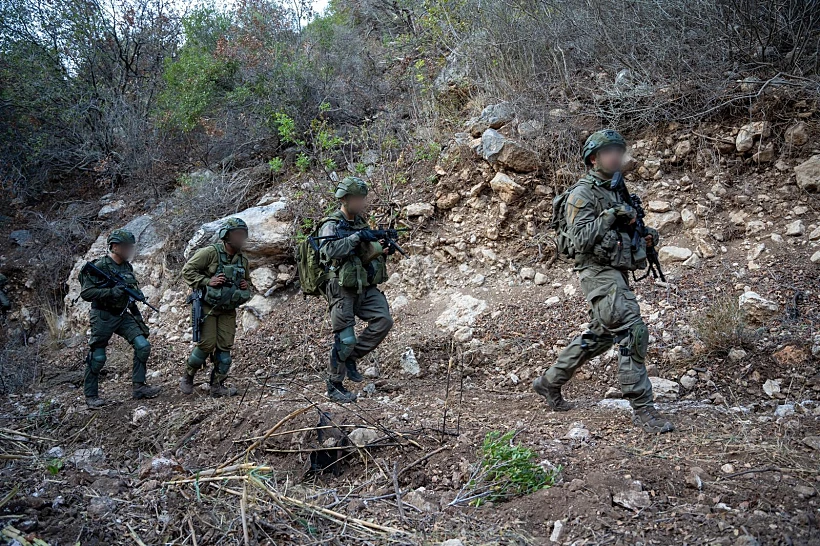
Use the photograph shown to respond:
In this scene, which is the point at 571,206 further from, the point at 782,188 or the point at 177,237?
the point at 177,237

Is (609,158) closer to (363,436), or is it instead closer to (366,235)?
(366,235)

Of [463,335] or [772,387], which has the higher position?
[463,335]

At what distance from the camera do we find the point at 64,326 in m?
8.80

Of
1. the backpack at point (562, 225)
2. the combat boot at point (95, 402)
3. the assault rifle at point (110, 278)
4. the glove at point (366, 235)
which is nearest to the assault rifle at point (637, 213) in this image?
the backpack at point (562, 225)

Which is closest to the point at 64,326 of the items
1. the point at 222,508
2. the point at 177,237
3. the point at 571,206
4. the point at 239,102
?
the point at 177,237

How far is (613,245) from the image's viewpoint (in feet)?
11.8

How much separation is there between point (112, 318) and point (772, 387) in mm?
5662

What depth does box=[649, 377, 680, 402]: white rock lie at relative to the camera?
419 cm

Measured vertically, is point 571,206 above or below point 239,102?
below

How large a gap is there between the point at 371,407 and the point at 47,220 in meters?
9.07

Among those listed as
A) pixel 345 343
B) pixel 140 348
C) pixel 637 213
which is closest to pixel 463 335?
pixel 345 343

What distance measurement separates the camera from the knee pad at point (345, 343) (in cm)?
471

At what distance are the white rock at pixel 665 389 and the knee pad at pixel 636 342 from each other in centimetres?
74

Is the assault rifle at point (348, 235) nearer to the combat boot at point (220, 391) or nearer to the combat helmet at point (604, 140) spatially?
the combat helmet at point (604, 140)
